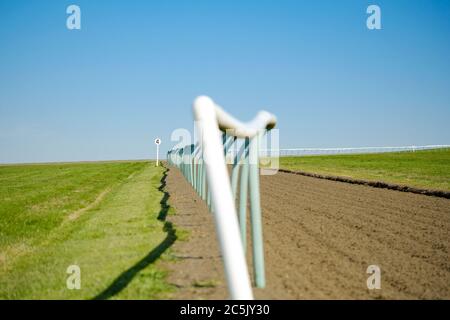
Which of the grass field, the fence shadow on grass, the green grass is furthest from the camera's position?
the green grass

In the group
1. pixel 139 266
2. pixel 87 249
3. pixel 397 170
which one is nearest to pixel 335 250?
pixel 139 266

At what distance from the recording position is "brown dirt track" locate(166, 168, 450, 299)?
4.42m

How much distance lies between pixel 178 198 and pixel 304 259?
287 inches

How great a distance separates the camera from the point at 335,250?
6.12m

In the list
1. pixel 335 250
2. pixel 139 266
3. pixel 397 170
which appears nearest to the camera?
pixel 139 266

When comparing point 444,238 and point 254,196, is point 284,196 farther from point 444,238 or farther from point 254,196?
point 254,196

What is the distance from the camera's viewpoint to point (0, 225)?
943 cm

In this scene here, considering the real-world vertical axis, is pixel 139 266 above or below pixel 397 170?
above

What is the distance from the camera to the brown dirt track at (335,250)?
4.42 metres

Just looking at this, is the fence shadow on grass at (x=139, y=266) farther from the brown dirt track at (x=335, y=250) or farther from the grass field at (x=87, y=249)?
the brown dirt track at (x=335, y=250)

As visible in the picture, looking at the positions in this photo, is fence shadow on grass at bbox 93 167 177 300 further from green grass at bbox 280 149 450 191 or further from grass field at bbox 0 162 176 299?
green grass at bbox 280 149 450 191

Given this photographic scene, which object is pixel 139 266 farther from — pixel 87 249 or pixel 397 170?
pixel 397 170

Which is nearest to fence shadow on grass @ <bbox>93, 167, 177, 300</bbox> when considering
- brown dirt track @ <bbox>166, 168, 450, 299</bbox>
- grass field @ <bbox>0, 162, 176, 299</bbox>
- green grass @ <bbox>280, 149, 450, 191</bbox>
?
grass field @ <bbox>0, 162, 176, 299</bbox>

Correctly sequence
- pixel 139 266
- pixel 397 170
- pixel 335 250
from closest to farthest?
pixel 139 266
pixel 335 250
pixel 397 170
